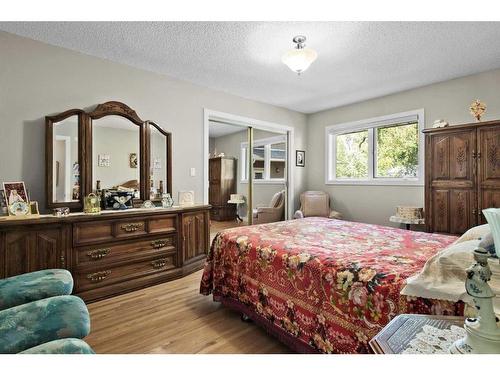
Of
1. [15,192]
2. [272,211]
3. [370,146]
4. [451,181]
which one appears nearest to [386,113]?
[370,146]

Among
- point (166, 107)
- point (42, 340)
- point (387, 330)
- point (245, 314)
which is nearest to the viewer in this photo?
point (387, 330)

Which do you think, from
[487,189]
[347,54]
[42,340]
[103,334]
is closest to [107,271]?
[103,334]

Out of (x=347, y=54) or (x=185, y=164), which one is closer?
(x=347, y=54)

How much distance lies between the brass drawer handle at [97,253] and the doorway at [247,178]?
2379 mm

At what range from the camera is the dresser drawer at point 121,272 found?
→ 245cm

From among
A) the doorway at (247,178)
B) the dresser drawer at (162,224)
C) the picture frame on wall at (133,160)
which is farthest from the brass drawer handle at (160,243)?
the doorway at (247,178)

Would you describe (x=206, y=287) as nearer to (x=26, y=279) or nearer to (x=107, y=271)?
(x=107, y=271)

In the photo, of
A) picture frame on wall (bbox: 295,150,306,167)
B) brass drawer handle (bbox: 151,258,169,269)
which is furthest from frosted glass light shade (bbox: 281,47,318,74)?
picture frame on wall (bbox: 295,150,306,167)

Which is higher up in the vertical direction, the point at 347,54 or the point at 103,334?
the point at 347,54

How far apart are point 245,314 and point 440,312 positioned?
135 centimetres

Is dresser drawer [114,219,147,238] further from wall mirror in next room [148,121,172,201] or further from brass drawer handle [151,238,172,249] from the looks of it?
wall mirror in next room [148,121,172,201]

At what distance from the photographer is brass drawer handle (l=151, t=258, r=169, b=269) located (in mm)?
2891

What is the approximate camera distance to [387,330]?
0.85 meters

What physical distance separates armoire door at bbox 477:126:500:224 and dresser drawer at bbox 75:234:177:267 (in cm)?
344
